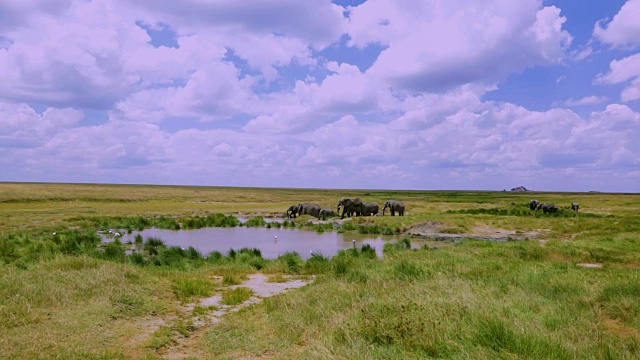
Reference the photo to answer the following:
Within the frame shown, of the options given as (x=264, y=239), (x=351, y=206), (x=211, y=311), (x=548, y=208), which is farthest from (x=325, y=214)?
(x=211, y=311)

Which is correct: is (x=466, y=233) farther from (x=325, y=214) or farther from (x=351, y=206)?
(x=351, y=206)

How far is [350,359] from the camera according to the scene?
19.2 ft

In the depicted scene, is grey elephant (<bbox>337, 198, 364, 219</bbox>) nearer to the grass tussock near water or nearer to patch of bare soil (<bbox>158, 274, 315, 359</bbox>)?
patch of bare soil (<bbox>158, 274, 315, 359</bbox>)

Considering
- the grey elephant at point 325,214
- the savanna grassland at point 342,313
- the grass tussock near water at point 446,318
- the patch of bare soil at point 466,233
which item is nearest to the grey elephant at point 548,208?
the patch of bare soil at point 466,233

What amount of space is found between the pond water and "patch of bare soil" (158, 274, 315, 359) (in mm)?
7716

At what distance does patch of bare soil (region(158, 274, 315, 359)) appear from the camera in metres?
7.61

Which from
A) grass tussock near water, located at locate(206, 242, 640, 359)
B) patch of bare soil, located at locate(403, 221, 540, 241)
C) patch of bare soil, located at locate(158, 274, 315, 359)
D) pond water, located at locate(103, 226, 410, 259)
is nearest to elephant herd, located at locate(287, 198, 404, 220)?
pond water, located at locate(103, 226, 410, 259)

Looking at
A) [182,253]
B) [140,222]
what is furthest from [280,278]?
[140,222]

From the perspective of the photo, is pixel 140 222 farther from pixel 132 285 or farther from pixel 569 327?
pixel 569 327

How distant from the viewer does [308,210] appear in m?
47.3

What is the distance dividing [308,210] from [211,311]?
36920 mm

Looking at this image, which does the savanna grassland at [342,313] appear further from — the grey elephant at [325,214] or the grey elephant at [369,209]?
the grey elephant at [369,209]

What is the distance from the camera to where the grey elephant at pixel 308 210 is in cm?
4668

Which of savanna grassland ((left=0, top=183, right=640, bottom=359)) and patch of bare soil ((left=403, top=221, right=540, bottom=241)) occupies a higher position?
savanna grassland ((left=0, top=183, right=640, bottom=359))
